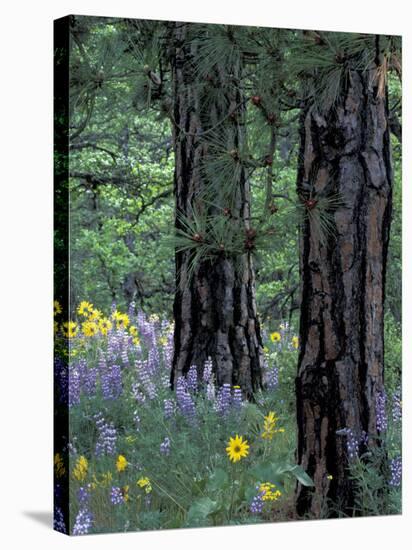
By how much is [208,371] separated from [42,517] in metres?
1.11

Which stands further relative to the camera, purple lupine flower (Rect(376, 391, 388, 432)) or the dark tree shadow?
purple lupine flower (Rect(376, 391, 388, 432))

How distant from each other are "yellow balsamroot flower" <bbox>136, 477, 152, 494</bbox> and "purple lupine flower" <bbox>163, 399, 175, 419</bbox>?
12.9 inches

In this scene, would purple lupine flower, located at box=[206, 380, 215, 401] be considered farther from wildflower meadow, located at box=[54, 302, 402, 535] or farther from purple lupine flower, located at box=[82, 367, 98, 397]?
purple lupine flower, located at box=[82, 367, 98, 397]

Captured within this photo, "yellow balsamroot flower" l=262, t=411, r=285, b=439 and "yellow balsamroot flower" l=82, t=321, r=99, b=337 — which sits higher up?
"yellow balsamroot flower" l=82, t=321, r=99, b=337

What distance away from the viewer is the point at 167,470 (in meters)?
7.01

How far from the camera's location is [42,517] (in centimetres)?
724

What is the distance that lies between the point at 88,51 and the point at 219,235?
1.11 meters

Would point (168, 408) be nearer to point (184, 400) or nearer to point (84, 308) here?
point (184, 400)

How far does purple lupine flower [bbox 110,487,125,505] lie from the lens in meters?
6.89

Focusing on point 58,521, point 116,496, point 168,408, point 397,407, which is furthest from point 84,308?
point 397,407

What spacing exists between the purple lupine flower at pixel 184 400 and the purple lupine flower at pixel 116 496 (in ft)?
1.68

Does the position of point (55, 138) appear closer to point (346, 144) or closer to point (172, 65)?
point (172, 65)

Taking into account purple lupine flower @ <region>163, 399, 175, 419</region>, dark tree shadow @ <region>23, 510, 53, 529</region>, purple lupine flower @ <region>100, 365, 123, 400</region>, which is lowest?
dark tree shadow @ <region>23, 510, 53, 529</region>

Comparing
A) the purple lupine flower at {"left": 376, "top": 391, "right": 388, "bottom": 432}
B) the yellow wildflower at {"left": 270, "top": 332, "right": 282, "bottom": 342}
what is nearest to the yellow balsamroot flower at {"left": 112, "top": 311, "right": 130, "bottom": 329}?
the yellow wildflower at {"left": 270, "top": 332, "right": 282, "bottom": 342}
